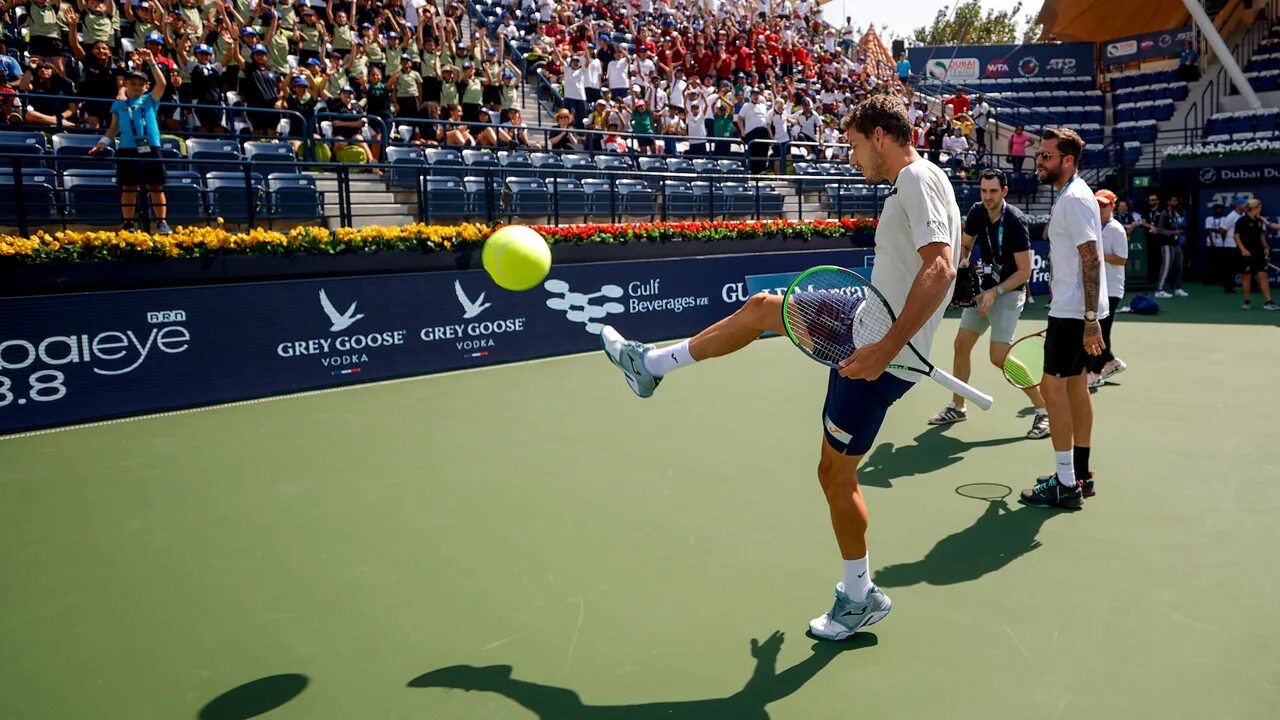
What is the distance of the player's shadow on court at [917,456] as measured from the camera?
634 centimetres

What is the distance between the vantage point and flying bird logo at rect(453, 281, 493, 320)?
36.7 ft

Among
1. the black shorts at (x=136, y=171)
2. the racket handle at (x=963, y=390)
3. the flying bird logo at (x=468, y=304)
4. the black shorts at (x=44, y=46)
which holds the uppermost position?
the black shorts at (x=44, y=46)

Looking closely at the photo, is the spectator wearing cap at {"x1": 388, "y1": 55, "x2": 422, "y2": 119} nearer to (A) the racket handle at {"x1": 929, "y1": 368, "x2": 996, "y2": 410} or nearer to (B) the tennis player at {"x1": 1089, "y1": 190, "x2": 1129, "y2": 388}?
(B) the tennis player at {"x1": 1089, "y1": 190, "x2": 1129, "y2": 388}

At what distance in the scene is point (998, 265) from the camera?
24.9 feet

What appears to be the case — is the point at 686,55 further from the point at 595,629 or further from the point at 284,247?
the point at 595,629

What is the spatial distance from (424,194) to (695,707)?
373 inches

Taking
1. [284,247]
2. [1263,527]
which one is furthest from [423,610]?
[284,247]

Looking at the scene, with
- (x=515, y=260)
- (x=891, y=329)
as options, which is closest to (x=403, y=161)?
(x=515, y=260)

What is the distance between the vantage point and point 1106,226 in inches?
326

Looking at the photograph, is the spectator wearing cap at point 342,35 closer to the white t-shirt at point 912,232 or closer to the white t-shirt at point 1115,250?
the white t-shirt at point 1115,250

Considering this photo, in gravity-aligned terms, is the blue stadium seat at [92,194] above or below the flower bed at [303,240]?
above

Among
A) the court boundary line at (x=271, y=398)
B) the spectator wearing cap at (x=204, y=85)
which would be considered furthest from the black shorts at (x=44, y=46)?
the court boundary line at (x=271, y=398)

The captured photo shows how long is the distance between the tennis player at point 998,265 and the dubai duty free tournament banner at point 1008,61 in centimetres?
3101

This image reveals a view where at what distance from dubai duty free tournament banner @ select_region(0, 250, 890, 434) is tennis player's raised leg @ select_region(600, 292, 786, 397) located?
20.6 ft
